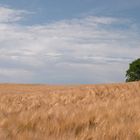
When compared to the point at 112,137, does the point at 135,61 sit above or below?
above

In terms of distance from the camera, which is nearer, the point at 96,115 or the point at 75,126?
the point at 75,126

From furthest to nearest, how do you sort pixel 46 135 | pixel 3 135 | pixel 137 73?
pixel 137 73, pixel 46 135, pixel 3 135

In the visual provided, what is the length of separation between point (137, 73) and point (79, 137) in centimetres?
4839

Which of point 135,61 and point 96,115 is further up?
point 135,61

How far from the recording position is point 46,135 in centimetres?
553

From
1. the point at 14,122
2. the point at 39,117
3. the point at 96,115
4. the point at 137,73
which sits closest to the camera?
the point at 14,122

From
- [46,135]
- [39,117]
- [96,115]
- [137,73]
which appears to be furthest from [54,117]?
[137,73]

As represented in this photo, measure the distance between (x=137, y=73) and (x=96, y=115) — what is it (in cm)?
4662

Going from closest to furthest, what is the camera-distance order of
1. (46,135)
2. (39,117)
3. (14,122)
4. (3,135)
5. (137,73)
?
(3,135) → (46,135) → (14,122) → (39,117) → (137,73)

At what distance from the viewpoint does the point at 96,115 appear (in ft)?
23.9

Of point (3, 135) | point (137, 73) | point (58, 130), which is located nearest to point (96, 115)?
point (58, 130)

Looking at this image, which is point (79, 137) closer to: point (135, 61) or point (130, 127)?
point (130, 127)

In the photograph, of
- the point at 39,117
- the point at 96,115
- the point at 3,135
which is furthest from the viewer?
the point at 96,115

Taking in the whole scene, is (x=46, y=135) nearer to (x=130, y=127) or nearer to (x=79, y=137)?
(x=79, y=137)
